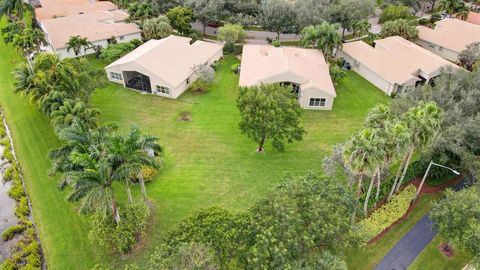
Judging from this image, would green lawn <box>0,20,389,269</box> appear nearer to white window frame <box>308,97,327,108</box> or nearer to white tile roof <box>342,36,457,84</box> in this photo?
white window frame <box>308,97,327,108</box>

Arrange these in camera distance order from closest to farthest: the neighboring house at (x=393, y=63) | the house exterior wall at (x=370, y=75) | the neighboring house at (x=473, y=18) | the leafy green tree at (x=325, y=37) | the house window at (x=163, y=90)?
the house window at (x=163, y=90), the neighboring house at (x=393, y=63), the house exterior wall at (x=370, y=75), the leafy green tree at (x=325, y=37), the neighboring house at (x=473, y=18)

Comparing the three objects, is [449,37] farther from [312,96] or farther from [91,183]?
[91,183]

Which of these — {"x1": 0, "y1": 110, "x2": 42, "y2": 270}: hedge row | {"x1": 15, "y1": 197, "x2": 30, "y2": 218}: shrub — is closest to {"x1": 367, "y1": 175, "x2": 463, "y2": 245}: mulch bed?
{"x1": 0, "y1": 110, "x2": 42, "y2": 270}: hedge row

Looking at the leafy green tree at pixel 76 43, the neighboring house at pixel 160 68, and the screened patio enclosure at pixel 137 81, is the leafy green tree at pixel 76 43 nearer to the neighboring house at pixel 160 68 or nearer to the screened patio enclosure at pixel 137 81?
the neighboring house at pixel 160 68

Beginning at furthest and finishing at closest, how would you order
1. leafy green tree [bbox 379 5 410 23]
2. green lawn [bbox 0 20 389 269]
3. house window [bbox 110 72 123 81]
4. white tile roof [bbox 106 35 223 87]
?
1. leafy green tree [bbox 379 5 410 23]
2. house window [bbox 110 72 123 81]
3. white tile roof [bbox 106 35 223 87]
4. green lawn [bbox 0 20 389 269]

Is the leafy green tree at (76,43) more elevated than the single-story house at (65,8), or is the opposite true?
the single-story house at (65,8)

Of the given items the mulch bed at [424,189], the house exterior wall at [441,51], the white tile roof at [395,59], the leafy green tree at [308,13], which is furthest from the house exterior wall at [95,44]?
the house exterior wall at [441,51]
